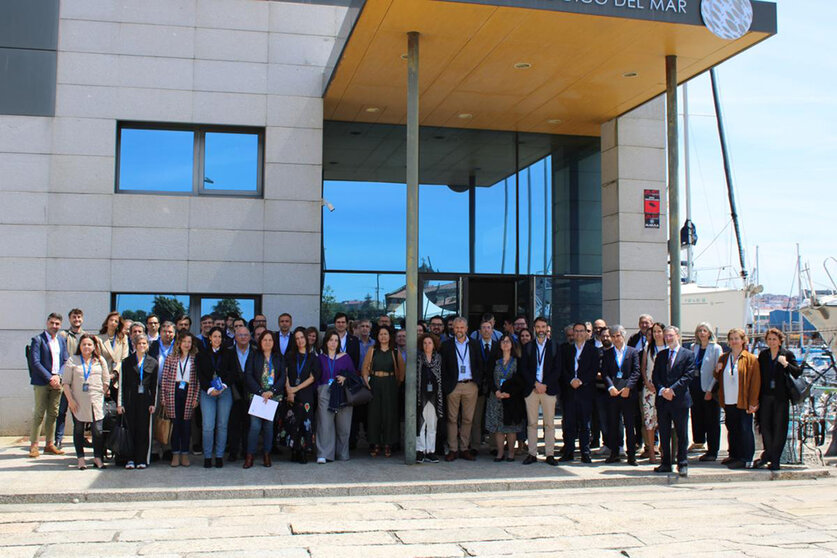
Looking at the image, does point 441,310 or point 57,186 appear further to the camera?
point 441,310

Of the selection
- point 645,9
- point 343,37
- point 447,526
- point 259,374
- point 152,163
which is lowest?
point 447,526

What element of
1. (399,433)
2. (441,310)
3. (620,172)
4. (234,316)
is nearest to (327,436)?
(399,433)

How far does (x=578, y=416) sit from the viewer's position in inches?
427

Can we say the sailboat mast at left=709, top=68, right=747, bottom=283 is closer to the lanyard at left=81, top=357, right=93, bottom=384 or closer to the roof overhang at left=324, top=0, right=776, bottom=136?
the roof overhang at left=324, top=0, right=776, bottom=136

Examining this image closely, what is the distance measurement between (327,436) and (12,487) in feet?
12.2

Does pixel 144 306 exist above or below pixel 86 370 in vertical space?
above

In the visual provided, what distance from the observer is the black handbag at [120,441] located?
971 cm

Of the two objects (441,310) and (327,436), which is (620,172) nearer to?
(441,310)

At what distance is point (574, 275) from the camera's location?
15.3 meters

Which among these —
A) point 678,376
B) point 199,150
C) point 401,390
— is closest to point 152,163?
point 199,150

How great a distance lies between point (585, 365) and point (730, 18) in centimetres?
492

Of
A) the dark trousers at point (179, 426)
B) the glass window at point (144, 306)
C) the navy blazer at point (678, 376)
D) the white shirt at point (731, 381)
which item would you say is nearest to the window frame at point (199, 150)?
the glass window at point (144, 306)

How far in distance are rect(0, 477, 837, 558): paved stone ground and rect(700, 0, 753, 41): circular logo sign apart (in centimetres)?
581

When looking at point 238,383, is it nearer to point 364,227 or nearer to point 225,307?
point 225,307
